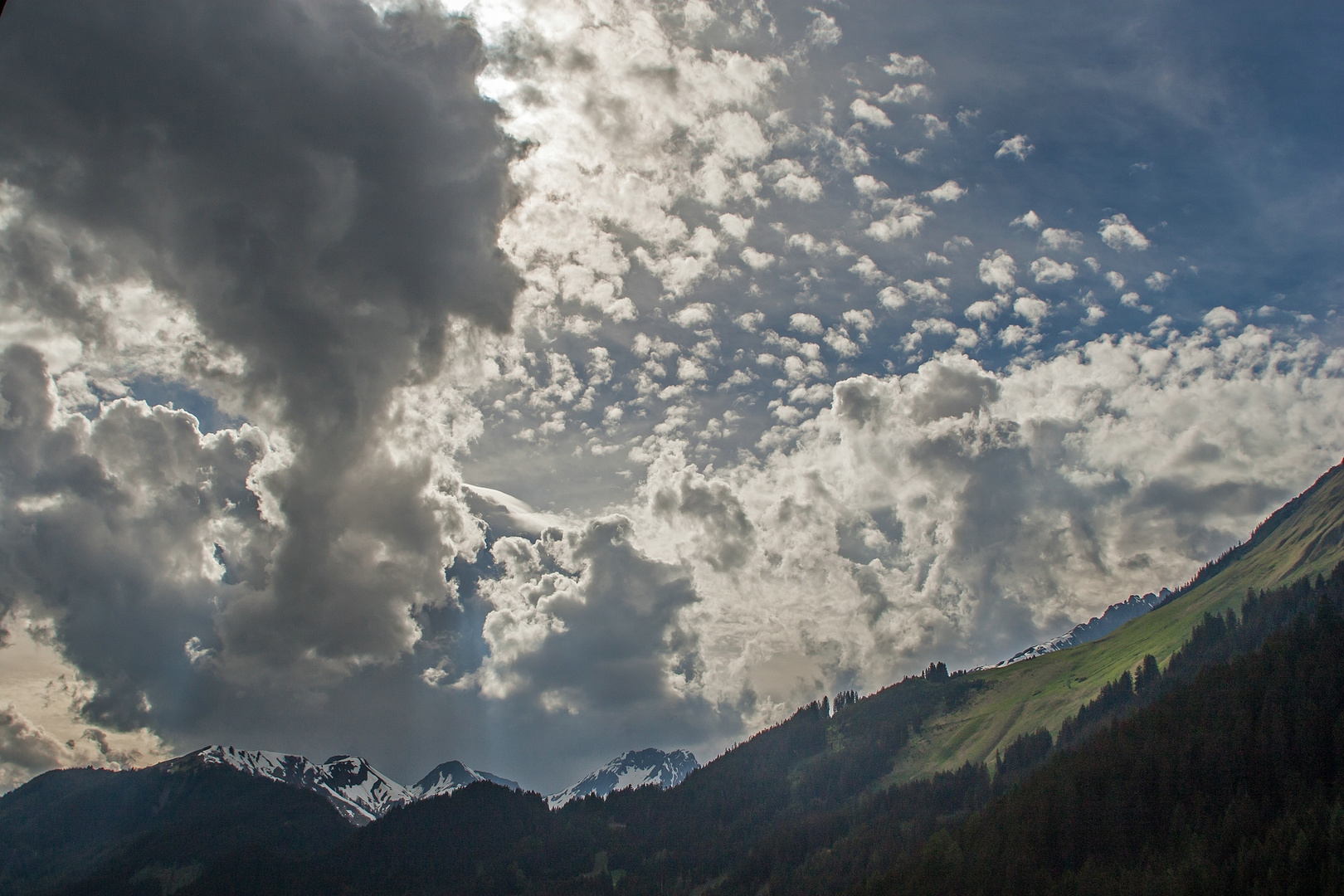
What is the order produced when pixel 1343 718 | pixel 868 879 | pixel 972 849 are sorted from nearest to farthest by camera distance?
pixel 1343 718 → pixel 972 849 → pixel 868 879

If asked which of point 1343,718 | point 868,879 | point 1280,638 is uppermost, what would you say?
point 1280,638

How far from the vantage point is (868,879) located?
638ft

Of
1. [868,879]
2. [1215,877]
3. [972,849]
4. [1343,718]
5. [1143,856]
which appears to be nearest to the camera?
[1215,877]

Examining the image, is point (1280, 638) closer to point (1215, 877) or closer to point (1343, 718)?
point (1343, 718)

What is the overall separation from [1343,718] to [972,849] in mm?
82996

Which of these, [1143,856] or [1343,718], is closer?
[1143,856]

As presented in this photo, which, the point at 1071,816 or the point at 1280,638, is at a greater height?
the point at 1280,638

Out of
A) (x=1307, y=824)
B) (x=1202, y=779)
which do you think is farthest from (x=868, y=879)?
(x=1307, y=824)

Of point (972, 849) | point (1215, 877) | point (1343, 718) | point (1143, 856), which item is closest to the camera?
point (1215, 877)

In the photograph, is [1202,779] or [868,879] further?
[868,879]

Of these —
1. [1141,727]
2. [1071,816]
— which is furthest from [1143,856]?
[1141,727]

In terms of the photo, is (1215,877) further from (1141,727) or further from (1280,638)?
(1280,638)

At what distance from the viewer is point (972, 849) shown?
178875 mm

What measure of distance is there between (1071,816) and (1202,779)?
28.8m
